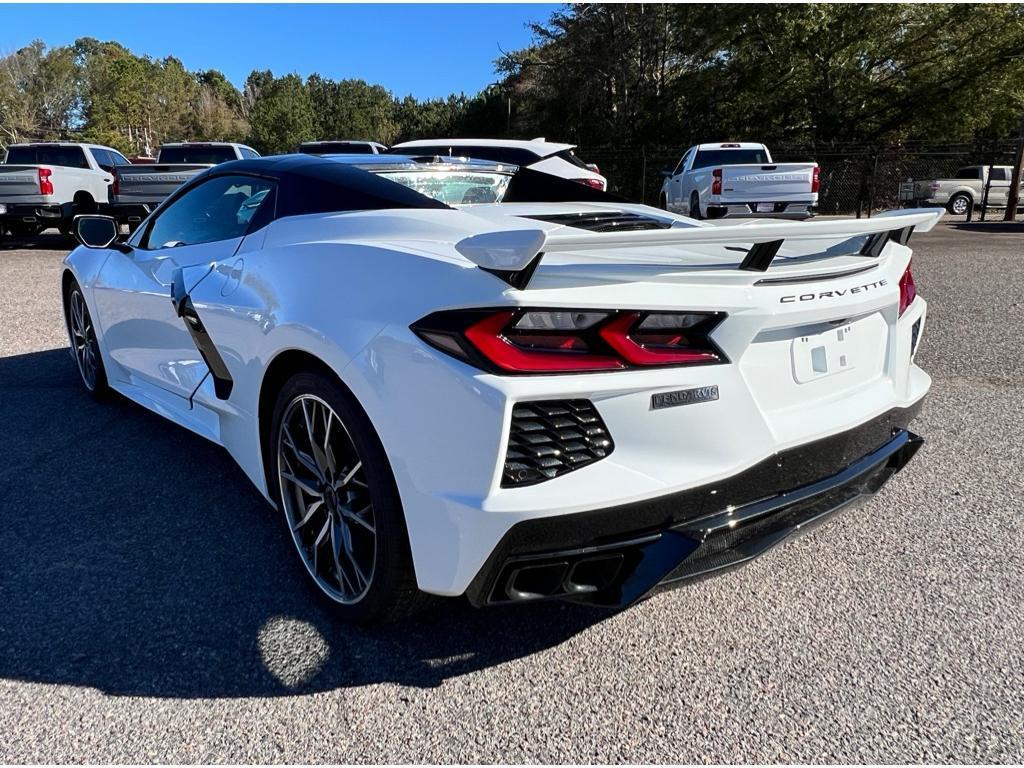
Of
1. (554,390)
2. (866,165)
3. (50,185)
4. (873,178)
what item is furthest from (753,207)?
(554,390)

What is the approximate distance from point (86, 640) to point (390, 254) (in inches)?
58.4

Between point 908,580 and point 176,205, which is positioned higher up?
Answer: point 176,205

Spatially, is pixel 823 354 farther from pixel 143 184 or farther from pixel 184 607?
pixel 143 184

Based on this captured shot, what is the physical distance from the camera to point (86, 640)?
2295mm

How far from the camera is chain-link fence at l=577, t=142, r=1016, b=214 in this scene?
23031mm

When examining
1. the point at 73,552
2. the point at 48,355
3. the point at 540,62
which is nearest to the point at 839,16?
the point at 540,62

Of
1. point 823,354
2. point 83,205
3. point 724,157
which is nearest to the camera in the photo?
point 823,354

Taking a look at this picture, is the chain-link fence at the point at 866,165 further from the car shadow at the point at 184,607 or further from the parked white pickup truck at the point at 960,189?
the car shadow at the point at 184,607

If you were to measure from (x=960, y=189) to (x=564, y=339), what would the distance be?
26.2m

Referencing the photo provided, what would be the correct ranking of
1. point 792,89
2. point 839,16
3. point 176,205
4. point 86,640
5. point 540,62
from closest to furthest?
1. point 86,640
2. point 176,205
3. point 839,16
4. point 792,89
5. point 540,62

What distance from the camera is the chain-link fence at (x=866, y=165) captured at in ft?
75.6

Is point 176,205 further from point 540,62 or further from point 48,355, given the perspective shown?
point 540,62

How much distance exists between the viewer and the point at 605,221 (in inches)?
112

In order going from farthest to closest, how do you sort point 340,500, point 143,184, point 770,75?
point 770,75 → point 143,184 → point 340,500
